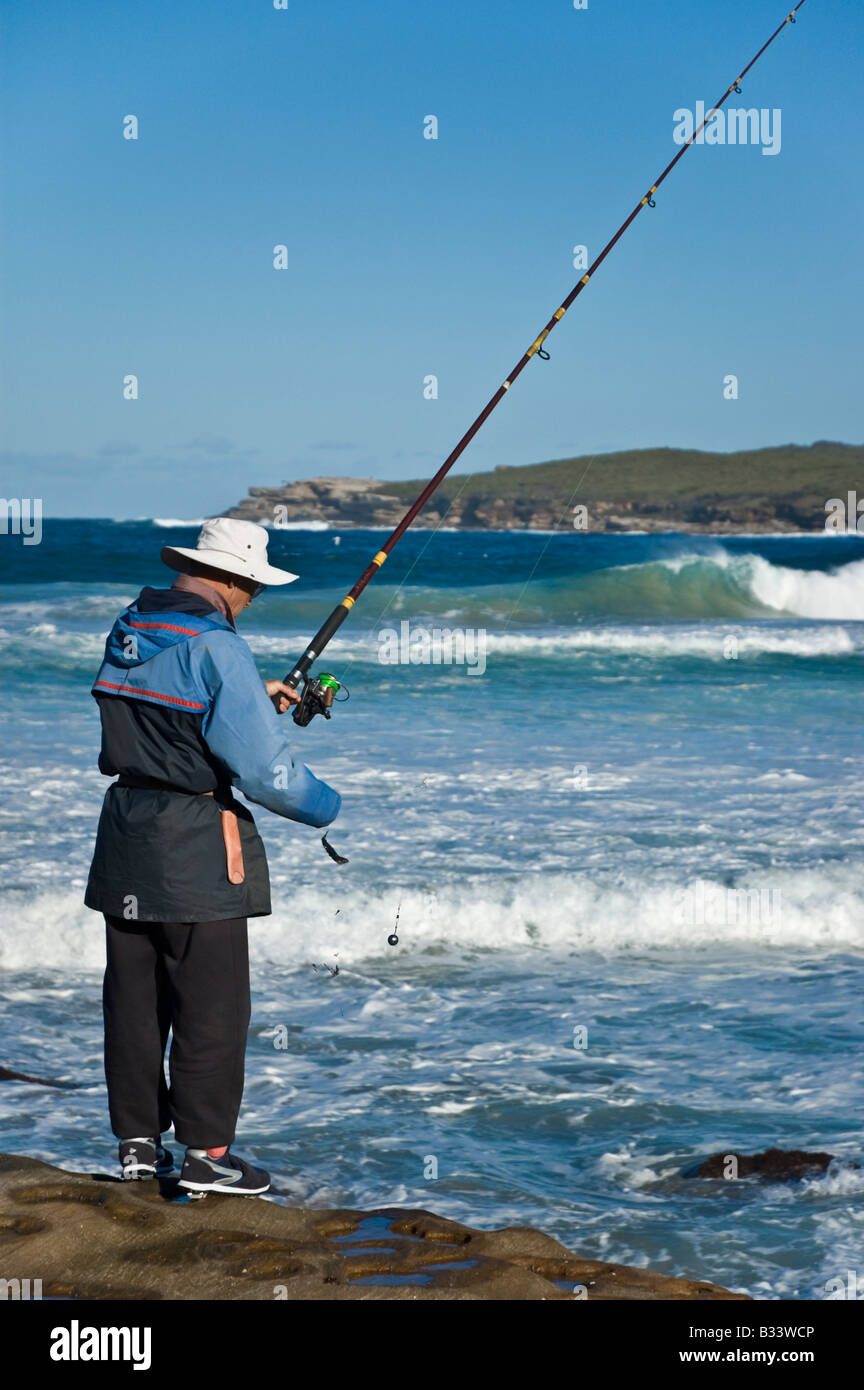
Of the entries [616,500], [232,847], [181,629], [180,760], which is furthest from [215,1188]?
[616,500]

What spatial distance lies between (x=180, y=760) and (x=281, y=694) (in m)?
0.49

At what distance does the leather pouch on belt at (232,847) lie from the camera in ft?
10.0

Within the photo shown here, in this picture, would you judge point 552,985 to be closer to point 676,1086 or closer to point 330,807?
point 676,1086

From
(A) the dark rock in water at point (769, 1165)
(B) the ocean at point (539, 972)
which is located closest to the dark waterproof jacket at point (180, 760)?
(B) the ocean at point (539, 972)

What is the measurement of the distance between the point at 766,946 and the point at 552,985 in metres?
1.18

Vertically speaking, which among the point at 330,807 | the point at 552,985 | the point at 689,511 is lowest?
the point at 552,985

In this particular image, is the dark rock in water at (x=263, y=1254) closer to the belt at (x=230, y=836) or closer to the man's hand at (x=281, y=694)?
the belt at (x=230, y=836)

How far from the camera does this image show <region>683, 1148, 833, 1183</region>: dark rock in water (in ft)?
12.6

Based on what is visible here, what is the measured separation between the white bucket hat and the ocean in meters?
1.70

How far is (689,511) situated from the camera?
77.8 metres

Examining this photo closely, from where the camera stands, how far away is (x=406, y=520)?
4629mm

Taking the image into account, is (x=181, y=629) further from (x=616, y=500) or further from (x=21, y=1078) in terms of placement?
(x=616, y=500)

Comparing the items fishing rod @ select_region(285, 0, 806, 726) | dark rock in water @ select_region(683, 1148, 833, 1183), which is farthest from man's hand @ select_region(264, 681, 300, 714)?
dark rock in water @ select_region(683, 1148, 833, 1183)
